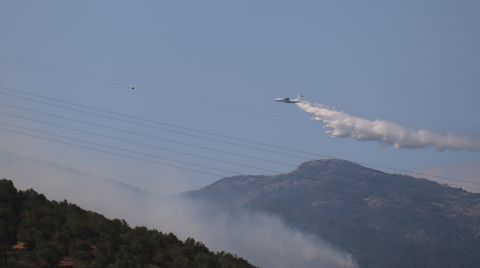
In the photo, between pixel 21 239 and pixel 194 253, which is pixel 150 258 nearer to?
pixel 194 253

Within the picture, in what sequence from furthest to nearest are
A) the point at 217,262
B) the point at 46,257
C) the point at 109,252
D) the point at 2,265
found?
the point at 217,262 → the point at 109,252 → the point at 46,257 → the point at 2,265

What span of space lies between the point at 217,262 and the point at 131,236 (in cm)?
1437

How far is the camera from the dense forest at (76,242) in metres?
103

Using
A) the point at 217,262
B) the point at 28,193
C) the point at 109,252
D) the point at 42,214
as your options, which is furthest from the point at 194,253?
the point at 28,193

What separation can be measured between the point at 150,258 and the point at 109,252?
7258mm

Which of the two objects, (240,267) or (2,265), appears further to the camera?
(240,267)

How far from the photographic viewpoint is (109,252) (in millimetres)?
108438

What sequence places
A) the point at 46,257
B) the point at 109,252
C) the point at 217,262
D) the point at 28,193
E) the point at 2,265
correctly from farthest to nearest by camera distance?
the point at 28,193
the point at 217,262
the point at 109,252
the point at 46,257
the point at 2,265

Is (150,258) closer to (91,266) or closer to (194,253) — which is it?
(194,253)

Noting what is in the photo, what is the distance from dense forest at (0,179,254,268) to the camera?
338 ft

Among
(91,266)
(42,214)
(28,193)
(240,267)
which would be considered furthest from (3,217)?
(240,267)

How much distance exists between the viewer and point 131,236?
121000 mm

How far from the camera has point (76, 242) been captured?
360ft

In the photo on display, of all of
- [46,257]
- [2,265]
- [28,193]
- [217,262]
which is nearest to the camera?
[2,265]
